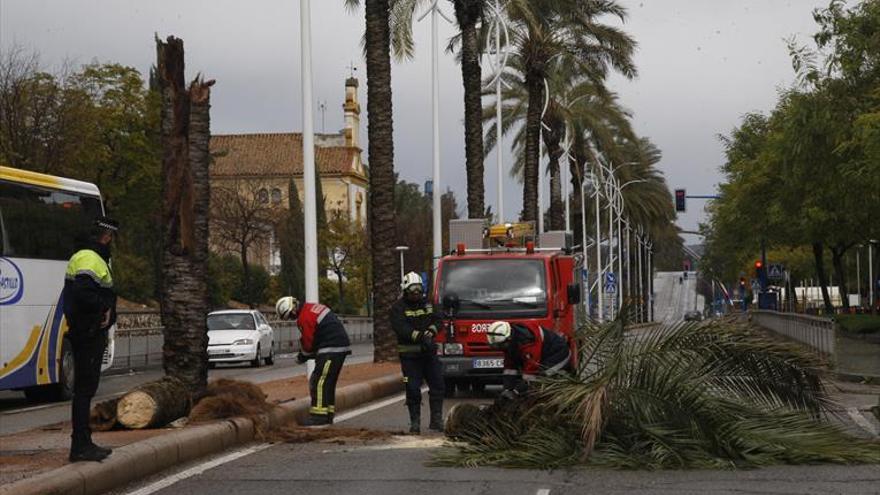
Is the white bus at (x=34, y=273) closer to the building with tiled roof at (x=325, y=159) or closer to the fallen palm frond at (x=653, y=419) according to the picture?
the fallen palm frond at (x=653, y=419)

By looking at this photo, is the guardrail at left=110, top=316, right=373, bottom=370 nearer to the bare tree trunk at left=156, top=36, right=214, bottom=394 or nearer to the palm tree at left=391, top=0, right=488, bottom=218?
→ the palm tree at left=391, top=0, right=488, bottom=218

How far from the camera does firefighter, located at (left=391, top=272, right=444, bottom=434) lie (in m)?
15.9

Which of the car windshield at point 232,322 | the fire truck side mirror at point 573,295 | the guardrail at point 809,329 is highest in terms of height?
the fire truck side mirror at point 573,295

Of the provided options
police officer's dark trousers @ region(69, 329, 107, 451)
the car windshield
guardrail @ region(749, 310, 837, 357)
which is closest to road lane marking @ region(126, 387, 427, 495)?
police officer's dark trousers @ region(69, 329, 107, 451)

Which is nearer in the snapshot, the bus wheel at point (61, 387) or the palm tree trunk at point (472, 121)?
the bus wheel at point (61, 387)

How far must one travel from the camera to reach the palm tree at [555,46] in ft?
153

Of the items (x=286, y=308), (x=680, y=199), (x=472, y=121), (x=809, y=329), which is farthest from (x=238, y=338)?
(x=680, y=199)

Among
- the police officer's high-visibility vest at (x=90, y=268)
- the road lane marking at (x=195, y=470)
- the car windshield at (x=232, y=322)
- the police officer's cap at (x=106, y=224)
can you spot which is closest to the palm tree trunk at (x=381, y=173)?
the car windshield at (x=232, y=322)

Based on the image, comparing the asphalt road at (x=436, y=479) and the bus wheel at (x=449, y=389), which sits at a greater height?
the bus wheel at (x=449, y=389)

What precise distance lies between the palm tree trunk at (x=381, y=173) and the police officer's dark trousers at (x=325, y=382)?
41.8 feet

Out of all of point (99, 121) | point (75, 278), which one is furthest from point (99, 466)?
point (99, 121)

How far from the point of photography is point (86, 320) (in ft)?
37.2

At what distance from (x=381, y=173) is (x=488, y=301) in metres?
8.00

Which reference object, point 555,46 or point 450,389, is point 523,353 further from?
point 555,46
